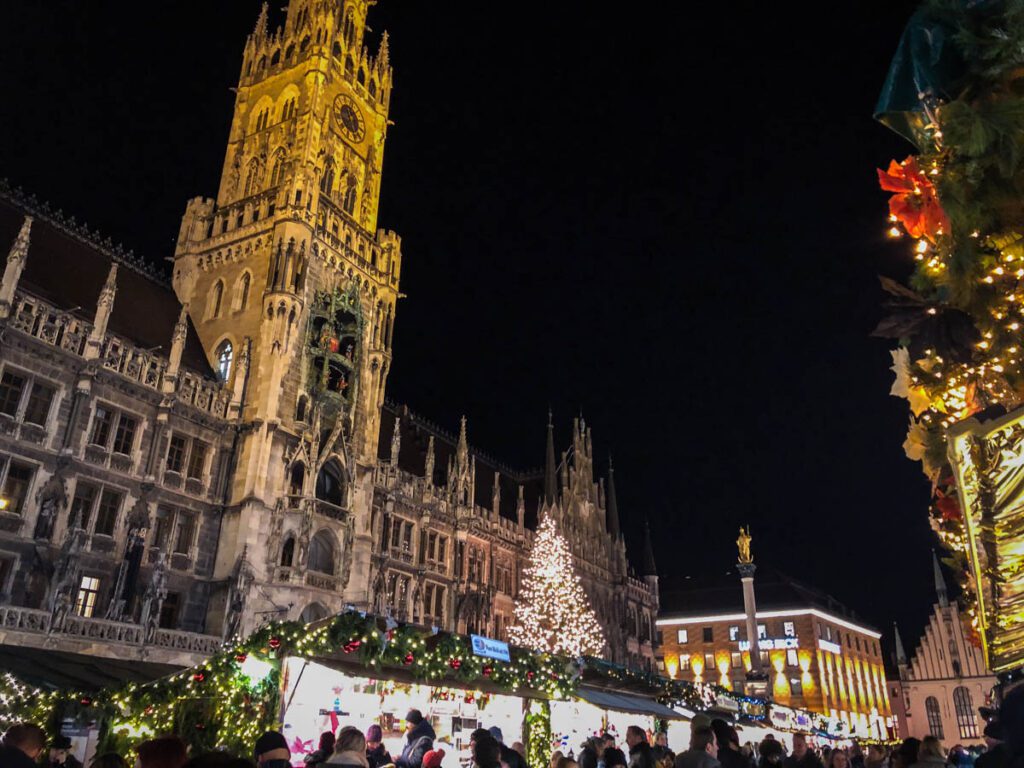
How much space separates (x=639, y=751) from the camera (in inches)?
354

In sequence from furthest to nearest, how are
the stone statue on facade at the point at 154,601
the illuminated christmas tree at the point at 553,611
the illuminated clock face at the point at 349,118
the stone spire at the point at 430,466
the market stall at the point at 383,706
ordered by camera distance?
1. the stone spire at the point at 430,466
2. the illuminated christmas tree at the point at 553,611
3. the illuminated clock face at the point at 349,118
4. the stone statue on facade at the point at 154,601
5. the market stall at the point at 383,706

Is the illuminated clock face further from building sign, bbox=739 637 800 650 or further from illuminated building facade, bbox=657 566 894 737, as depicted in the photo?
illuminated building facade, bbox=657 566 894 737

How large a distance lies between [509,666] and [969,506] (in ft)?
44.0

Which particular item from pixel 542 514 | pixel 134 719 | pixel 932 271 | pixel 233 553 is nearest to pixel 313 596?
pixel 233 553

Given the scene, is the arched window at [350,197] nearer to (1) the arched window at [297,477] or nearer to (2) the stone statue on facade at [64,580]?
(1) the arched window at [297,477]

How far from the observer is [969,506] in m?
4.60

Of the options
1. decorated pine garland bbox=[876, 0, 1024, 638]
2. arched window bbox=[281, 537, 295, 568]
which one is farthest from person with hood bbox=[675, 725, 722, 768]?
arched window bbox=[281, 537, 295, 568]

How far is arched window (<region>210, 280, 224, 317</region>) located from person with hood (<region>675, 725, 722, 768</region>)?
32444mm

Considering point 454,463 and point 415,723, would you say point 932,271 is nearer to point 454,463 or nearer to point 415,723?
point 415,723

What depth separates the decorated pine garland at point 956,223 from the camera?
5121 millimetres

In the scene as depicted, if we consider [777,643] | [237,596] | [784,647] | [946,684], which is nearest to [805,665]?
[784,647]

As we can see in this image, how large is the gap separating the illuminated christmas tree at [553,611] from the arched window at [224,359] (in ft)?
68.6

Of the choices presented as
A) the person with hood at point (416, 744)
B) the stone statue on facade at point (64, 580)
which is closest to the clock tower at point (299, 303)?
the stone statue on facade at point (64, 580)

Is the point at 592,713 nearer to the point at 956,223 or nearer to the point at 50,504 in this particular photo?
the point at 50,504
